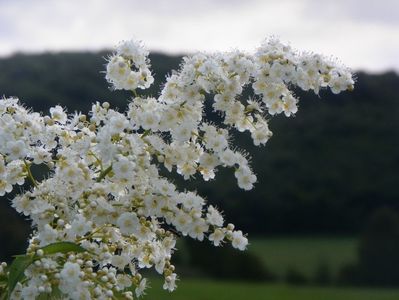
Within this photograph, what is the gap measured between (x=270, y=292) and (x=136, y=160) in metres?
47.0

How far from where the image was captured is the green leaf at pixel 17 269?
8.12 feet

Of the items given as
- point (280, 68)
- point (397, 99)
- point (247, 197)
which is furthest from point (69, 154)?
point (397, 99)

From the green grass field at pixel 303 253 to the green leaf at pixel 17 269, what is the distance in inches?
2018

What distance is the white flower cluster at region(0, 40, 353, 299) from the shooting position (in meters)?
2.68

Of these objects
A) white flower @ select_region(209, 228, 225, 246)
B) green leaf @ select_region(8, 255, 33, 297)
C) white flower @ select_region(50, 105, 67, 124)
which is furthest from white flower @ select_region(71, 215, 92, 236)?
white flower @ select_region(50, 105, 67, 124)

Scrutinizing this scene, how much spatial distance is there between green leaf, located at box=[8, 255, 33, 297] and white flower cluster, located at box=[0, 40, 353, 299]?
4 cm

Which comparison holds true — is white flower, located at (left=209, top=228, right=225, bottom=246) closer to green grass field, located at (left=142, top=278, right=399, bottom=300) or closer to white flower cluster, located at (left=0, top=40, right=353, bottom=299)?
white flower cluster, located at (left=0, top=40, right=353, bottom=299)

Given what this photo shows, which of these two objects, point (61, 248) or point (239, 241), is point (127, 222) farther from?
point (239, 241)

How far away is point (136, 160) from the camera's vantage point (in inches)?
106

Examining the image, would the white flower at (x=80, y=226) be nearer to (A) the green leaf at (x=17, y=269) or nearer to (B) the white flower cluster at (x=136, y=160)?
(B) the white flower cluster at (x=136, y=160)

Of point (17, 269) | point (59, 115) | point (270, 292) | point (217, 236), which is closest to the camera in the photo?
point (17, 269)

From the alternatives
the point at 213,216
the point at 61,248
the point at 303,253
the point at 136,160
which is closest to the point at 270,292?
the point at 303,253

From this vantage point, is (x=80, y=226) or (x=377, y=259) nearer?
(x=80, y=226)

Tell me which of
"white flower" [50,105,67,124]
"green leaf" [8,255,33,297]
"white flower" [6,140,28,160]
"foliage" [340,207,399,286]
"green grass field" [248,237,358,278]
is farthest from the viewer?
"green grass field" [248,237,358,278]
